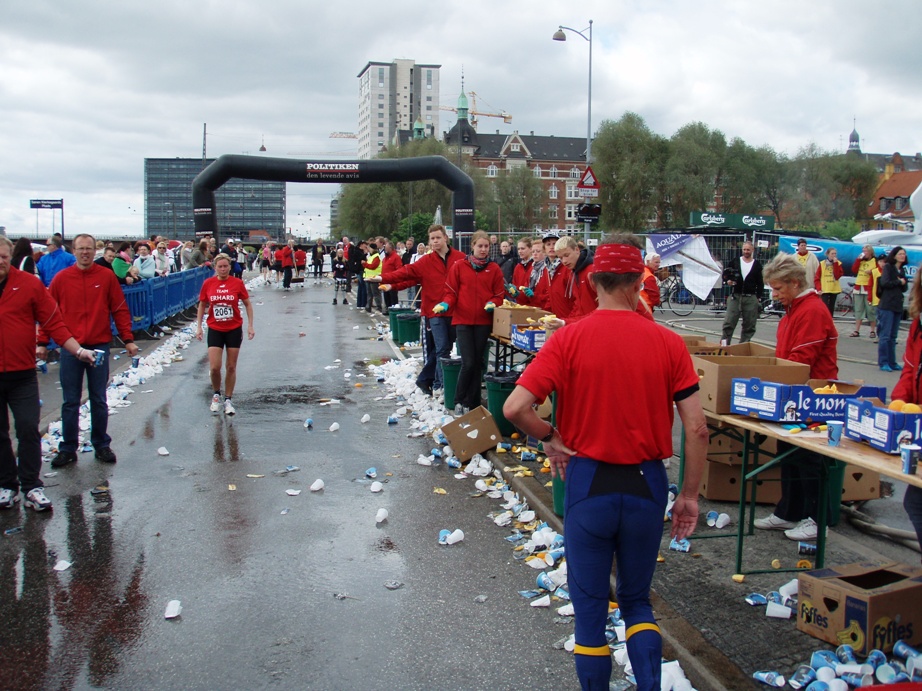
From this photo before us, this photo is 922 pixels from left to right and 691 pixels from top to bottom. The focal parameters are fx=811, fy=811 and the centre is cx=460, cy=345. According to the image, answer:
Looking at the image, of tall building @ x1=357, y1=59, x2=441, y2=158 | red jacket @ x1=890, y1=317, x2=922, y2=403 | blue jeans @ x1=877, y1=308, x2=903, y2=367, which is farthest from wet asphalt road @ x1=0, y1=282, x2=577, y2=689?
tall building @ x1=357, y1=59, x2=441, y2=158

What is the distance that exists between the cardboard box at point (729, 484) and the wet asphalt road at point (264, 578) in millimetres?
1715

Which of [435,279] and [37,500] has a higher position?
[435,279]

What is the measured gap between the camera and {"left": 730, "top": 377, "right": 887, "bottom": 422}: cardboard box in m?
4.55

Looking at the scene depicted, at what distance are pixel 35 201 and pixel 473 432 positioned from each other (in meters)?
32.4

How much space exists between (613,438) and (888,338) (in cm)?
1220

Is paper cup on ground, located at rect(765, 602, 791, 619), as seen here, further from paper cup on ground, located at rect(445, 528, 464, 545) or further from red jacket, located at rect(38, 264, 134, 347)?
red jacket, located at rect(38, 264, 134, 347)

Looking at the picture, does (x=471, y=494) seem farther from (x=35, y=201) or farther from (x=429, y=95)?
(x=429, y=95)

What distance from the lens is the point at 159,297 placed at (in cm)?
1866

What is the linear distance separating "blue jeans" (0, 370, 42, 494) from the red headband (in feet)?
17.2

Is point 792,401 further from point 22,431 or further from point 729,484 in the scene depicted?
point 22,431

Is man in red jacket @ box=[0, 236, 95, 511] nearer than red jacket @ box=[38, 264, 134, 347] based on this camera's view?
Yes

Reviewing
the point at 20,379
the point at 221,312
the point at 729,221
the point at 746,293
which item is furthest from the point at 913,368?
the point at 729,221

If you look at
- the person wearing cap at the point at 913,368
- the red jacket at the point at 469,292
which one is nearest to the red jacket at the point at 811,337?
the person wearing cap at the point at 913,368

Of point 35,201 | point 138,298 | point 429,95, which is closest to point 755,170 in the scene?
point 35,201
